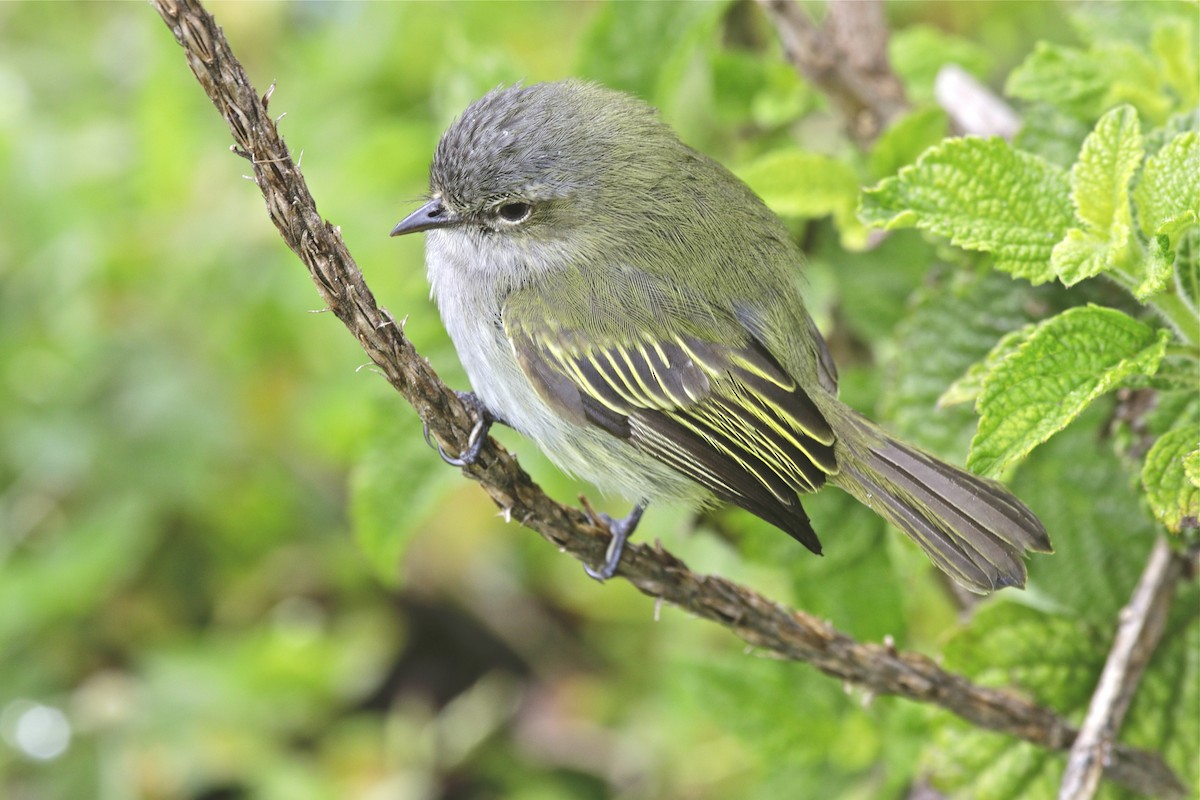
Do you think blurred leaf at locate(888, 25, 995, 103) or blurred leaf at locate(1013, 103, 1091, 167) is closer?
blurred leaf at locate(1013, 103, 1091, 167)

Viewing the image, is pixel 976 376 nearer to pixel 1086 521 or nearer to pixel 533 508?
pixel 1086 521

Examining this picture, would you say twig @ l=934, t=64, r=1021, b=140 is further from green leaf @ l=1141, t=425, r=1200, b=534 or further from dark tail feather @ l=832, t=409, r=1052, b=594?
green leaf @ l=1141, t=425, r=1200, b=534

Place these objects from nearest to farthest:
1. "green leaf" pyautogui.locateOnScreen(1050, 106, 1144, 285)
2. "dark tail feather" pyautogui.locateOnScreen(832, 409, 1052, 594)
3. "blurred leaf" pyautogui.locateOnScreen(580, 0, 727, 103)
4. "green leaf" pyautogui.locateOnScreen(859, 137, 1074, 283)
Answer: "green leaf" pyautogui.locateOnScreen(1050, 106, 1144, 285)
"green leaf" pyautogui.locateOnScreen(859, 137, 1074, 283)
"dark tail feather" pyautogui.locateOnScreen(832, 409, 1052, 594)
"blurred leaf" pyautogui.locateOnScreen(580, 0, 727, 103)

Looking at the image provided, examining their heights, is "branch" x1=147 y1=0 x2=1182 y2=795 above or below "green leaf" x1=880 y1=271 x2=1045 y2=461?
below

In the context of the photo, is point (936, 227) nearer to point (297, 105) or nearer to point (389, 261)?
point (389, 261)

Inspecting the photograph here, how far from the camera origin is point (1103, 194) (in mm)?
2066

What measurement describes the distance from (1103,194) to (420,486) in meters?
1.69

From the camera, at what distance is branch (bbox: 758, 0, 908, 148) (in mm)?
2936

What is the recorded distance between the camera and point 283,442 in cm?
468

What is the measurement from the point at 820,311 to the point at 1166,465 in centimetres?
116

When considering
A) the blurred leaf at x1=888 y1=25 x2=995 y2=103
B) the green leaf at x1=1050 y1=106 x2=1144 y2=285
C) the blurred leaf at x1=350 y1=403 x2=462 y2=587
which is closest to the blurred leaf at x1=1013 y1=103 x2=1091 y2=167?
the green leaf at x1=1050 y1=106 x2=1144 y2=285

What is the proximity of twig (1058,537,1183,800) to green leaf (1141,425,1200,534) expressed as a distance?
46 cm

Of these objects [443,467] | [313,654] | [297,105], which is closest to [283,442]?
[313,654]

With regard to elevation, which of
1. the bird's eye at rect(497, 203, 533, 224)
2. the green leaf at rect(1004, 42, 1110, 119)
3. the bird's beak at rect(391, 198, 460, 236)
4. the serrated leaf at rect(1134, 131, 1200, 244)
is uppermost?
the green leaf at rect(1004, 42, 1110, 119)
